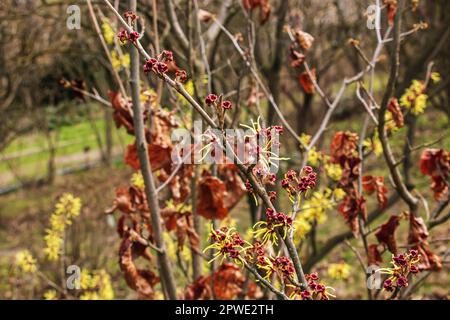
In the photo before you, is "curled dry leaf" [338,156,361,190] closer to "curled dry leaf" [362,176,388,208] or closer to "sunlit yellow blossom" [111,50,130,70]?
"curled dry leaf" [362,176,388,208]

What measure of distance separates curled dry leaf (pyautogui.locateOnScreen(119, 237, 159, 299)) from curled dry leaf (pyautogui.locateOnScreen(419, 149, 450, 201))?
4.61 ft

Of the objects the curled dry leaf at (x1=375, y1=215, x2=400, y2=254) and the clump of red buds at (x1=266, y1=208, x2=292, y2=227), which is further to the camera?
the curled dry leaf at (x1=375, y1=215, x2=400, y2=254)

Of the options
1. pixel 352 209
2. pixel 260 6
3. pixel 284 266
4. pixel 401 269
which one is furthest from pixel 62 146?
pixel 401 269

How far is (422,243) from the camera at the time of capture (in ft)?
8.48

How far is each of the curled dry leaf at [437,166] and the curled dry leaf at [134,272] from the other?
1405 mm

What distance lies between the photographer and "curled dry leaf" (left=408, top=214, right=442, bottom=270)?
8.34ft

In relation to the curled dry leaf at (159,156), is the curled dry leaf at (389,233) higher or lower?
lower

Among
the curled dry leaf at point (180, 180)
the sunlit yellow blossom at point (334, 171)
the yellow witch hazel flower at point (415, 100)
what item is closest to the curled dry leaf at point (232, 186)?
the curled dry leaf at point (180, 180)

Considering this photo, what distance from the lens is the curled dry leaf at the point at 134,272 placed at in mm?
2586

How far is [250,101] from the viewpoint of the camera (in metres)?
3.39

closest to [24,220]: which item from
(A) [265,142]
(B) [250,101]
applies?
(B) [250,101]

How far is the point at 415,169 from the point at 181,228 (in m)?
8.59

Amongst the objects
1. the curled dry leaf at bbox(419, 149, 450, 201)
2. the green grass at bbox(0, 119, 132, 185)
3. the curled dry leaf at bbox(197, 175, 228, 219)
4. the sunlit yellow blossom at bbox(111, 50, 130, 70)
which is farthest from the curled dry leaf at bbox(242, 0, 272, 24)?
the green grass at bbox(0, 119, 132, 185)

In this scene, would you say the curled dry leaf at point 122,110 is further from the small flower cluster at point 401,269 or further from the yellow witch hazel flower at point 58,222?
the small flower cluster at point 401,269
